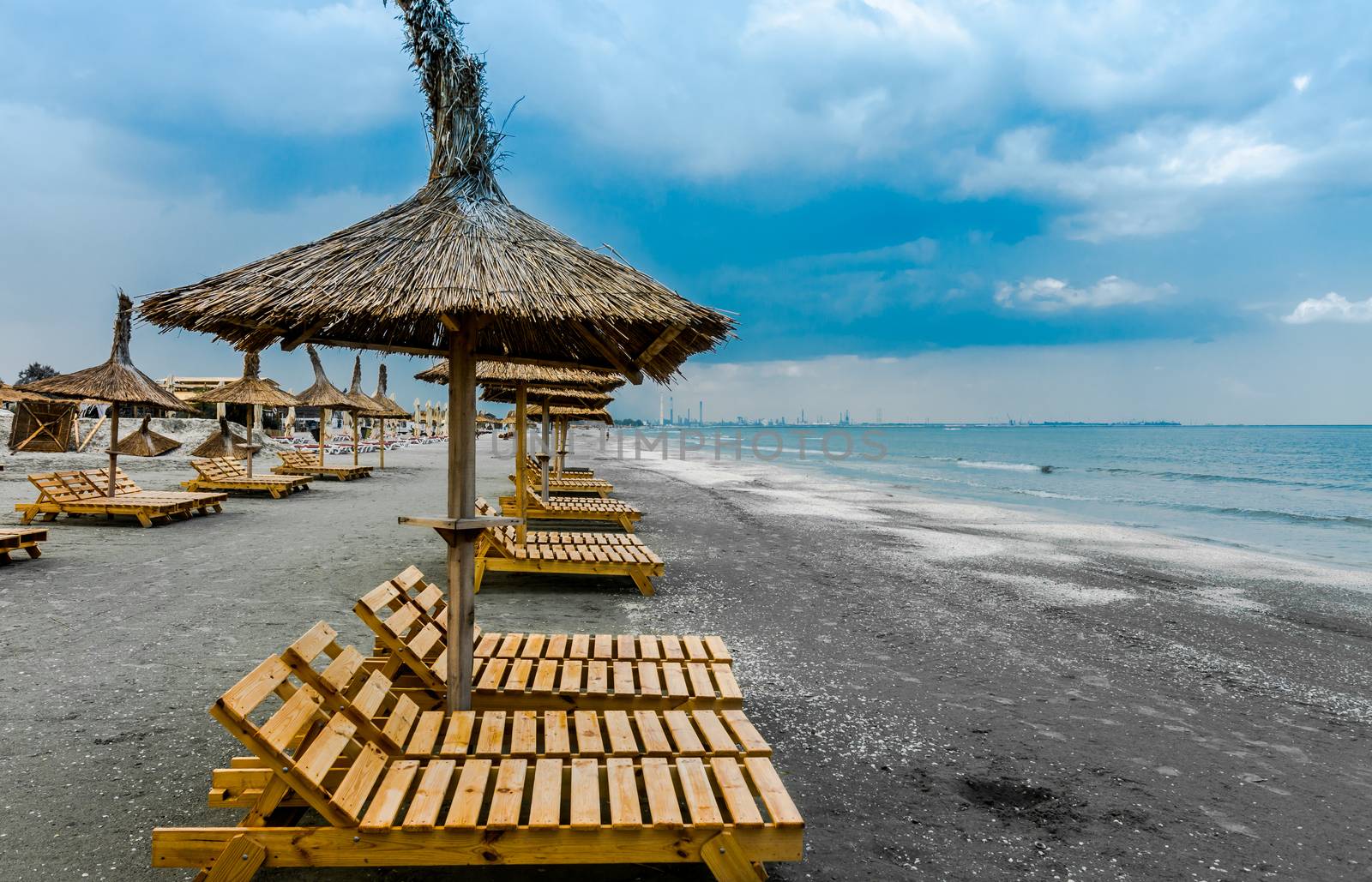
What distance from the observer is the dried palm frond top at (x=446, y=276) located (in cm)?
353

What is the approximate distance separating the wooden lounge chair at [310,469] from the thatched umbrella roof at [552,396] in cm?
994

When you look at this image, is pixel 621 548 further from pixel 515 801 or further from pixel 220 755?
pixel 515 801

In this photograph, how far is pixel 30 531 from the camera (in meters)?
8.83

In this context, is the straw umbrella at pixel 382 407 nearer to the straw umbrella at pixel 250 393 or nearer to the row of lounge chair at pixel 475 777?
the straw umbrella at pixel 250 393

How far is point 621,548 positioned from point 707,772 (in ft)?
18.9

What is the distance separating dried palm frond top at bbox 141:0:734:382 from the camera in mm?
3525

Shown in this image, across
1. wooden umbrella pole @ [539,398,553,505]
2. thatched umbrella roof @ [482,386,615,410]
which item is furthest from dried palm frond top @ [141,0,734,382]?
wooden umbrella pole @ [539,398,553,505]

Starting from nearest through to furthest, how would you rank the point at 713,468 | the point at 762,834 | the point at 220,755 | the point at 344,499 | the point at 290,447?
the point at 762,834
the point at 220,755
the point at 344,499
the point at 290,447
the point at 713,468

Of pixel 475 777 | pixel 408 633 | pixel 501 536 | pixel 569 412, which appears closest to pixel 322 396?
pixel 569 412

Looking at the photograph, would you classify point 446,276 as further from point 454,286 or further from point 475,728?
point 475,728

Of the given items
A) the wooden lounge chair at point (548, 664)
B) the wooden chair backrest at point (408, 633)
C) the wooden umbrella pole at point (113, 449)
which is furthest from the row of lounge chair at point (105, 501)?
the wooden chair backrest at point (408, 633)

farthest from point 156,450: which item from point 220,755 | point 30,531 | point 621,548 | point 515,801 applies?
point 515,801

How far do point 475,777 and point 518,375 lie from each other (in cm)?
613

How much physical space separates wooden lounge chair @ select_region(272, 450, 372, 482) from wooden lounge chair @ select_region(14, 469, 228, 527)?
830 cm
